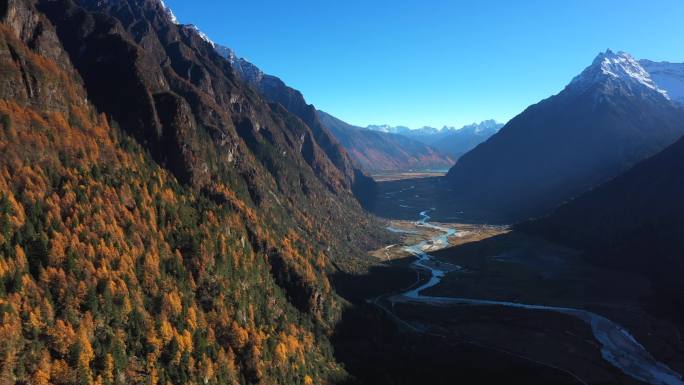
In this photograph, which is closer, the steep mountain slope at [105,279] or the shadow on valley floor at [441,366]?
the steep mountain slope at [105,279]

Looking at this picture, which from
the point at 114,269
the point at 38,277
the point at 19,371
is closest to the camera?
the point at 19,371

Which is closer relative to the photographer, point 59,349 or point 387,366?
point 59,349

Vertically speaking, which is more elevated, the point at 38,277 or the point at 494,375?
the point at 38,277

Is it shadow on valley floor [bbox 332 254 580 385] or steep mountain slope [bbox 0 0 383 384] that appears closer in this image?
steep mountain slope [bbox 0 0 383 384]

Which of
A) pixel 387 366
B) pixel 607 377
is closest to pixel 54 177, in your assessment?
pixel 387 366

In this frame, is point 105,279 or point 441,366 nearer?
point 105,279

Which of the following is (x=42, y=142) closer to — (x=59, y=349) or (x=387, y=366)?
(x=59, y=349)

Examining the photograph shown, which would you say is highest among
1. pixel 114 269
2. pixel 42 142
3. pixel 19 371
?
pixel 42 142

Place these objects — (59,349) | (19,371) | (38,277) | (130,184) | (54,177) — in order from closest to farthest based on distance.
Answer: (19,371) → (59,349) → (38,277) → (54,177) → (130,184)

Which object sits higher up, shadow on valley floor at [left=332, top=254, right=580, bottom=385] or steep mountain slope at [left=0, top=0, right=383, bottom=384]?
steep mountain slope at [left=0, top=0, right=383, bottom=384]

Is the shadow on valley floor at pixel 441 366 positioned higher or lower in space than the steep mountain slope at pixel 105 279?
lower

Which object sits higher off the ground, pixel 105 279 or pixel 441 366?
pixel 105 279
